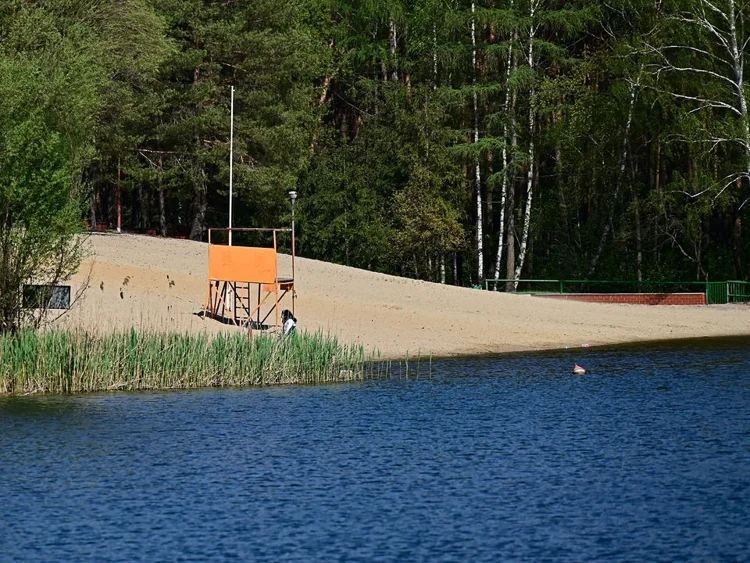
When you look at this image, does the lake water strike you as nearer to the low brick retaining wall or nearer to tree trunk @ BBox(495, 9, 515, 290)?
the low brick retaining wall

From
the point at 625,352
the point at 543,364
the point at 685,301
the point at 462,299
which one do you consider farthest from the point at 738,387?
the point at 685,301

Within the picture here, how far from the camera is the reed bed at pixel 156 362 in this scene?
109ft

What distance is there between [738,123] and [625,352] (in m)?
16.1

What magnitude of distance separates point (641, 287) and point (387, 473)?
44449 mm

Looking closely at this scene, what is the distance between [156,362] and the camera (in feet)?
114

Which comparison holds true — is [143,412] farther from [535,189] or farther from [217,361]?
[535,189]

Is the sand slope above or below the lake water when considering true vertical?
above

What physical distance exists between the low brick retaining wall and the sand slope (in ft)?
6.22

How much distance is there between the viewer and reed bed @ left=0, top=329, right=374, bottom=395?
33375 millimetres

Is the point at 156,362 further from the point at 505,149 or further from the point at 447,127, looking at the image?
the point at 447,127

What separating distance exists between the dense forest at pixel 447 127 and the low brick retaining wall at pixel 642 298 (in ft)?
9.47

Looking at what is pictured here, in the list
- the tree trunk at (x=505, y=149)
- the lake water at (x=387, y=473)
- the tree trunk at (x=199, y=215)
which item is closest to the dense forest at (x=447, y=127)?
the tree trunk at (x=199, y=215)

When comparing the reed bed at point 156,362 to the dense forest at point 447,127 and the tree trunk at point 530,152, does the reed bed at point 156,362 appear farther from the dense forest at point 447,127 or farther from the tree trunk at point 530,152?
the tree trunk at point 530,152

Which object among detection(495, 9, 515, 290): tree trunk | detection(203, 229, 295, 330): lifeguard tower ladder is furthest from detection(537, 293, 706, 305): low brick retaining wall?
detection(203, 229, 295, 330): lifeguard tower ladder
